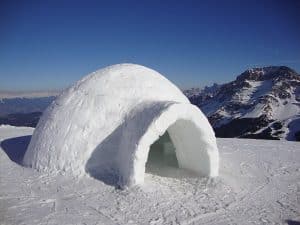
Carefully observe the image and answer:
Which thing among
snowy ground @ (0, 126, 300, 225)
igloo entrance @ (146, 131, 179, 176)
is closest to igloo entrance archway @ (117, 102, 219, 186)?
snowy ground @ (0, 126, 300, 225)

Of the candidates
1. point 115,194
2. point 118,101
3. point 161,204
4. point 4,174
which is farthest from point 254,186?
point 4,174

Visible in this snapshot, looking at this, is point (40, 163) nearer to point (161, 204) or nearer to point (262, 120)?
point (161, 204)

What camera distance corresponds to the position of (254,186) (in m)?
9.03

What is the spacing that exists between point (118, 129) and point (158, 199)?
254 centimetres

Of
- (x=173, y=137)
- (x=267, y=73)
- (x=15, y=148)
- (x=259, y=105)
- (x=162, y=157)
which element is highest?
(x=267, y=73)

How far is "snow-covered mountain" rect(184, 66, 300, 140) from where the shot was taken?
100188 millimetres

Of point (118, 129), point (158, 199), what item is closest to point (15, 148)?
point (118, 129)

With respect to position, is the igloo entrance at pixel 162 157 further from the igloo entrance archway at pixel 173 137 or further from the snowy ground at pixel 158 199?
the igloo entrance archway at pixel 173 137

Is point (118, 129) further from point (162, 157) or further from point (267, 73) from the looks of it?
point (267, 73)

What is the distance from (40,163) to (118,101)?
2918mm

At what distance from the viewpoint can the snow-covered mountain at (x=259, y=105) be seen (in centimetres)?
10019

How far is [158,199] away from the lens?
7727mm

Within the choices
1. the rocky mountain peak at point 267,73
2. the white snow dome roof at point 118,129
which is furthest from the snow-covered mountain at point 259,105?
the white snow dome roof at point 118,129

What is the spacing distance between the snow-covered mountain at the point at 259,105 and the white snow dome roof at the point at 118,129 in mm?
84538
